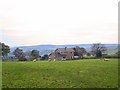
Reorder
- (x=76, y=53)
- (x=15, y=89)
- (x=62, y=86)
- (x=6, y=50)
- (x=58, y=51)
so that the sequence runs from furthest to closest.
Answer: (x=58, y=51) < (x=76, y=53) < (x=6, y=50) < (x=62, y=86) < (x=15, y=89)

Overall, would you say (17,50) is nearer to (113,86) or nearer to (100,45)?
(100,45)

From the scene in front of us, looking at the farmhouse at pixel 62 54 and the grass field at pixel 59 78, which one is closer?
the grass field at pixel 59 78

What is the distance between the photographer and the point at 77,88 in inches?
728

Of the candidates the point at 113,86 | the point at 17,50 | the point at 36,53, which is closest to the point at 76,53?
the point at 36,53

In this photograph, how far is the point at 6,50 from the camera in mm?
114062

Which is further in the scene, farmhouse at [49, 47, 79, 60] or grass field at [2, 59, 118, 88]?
farmhouse at [49, 47, 79, 60]

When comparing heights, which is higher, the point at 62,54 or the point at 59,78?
the point at 59,78

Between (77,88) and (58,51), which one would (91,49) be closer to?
(58,51)

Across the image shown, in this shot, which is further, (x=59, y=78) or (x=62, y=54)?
(x=62, y=54)

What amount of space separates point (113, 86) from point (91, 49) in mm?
121000

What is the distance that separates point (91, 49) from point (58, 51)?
18.1m

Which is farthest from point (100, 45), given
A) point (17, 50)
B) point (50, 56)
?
point (17, 50)

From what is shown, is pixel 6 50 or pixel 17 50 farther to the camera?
pixel 17 50

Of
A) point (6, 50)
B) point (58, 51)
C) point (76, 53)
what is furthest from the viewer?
point (58, 51)
